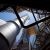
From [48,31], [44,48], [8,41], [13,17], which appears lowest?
[48,31]

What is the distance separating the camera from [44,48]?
119 inches

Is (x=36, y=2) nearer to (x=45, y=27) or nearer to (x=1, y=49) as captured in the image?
(x=1, y=49)

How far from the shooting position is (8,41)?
A: 6.23 feet

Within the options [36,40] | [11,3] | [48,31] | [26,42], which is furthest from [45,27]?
[11,3]

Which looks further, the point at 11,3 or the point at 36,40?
the point at 36,40

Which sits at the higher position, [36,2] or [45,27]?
[36,2]

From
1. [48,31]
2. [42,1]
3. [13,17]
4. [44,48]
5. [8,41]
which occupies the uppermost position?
[42,1]

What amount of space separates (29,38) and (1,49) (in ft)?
10.1

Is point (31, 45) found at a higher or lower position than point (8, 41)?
lower

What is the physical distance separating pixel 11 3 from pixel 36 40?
3.16 m

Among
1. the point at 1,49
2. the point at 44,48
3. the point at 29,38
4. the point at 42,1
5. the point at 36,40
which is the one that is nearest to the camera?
the point at 42,1

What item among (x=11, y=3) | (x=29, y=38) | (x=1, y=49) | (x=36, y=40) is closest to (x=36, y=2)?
(x=11, y=3)

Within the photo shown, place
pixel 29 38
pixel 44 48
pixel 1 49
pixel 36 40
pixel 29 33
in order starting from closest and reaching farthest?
pixel 1 49 → pixel 44 48 → pixel 36 40 → pixel 29 38 → pixel 29 33

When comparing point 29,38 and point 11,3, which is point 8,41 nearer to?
point 11,3
